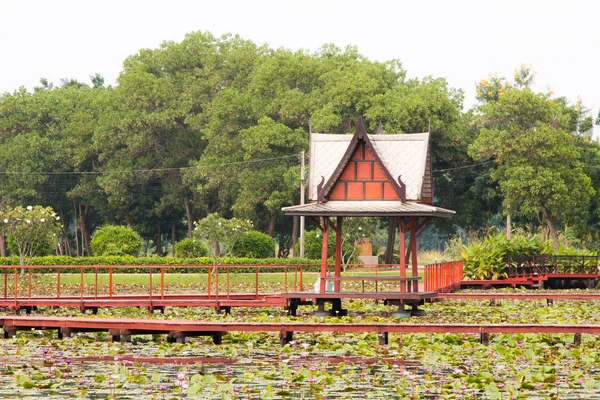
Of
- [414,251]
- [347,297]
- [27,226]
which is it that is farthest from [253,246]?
[347,297]

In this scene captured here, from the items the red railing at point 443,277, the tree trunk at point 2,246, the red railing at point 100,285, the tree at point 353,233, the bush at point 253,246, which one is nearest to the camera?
the red railing at point 443,277

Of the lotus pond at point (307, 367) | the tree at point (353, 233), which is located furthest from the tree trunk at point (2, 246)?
the lotus pond at point (307, 367)

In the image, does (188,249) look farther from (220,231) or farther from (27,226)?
(27,226)

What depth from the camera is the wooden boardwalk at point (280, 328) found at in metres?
24.2

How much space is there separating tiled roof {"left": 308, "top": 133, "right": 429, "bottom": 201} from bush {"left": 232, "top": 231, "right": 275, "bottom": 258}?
30533 mm

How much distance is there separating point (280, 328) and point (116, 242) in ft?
142

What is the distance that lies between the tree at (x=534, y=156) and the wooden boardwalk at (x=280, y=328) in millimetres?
46497

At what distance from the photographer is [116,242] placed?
6688 centimetres

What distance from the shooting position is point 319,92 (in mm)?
75625

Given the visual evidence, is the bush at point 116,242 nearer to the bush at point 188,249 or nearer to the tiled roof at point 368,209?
the bush at point 188,249

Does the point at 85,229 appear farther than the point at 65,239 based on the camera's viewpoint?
No

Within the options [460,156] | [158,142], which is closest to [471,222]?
[460,156]

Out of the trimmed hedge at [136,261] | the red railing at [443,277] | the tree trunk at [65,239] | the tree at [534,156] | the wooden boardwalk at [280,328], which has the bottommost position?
the wooden boardwalk at [280,328]

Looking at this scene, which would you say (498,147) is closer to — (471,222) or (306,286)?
(471,222)
